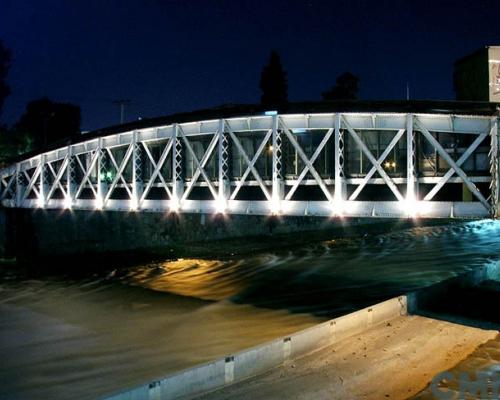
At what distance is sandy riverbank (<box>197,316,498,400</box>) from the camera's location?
7855mm

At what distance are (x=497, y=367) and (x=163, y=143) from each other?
2295 cm

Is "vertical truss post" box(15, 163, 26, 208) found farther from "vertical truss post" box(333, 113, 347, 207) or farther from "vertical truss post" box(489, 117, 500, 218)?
"vertical truss post" box(489, 117, 500, 218)

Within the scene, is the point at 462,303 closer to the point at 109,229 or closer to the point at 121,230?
the point at 121,230

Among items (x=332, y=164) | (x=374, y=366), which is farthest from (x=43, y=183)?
(x=374, y=366)

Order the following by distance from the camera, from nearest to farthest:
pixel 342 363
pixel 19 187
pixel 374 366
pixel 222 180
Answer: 1. pixel 374 366
2. pixel 342 363
3. pixel 222 180
4. pixel 19 187

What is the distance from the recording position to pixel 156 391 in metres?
7.29

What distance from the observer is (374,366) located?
8.90 meters

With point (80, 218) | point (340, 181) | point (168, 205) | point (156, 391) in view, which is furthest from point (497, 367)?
point (80, 218)

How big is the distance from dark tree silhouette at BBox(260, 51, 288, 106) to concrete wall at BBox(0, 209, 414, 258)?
2819 centimetres

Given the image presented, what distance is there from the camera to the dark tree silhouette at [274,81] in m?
59.8

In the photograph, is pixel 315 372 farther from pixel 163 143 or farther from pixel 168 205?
pixel 163 143

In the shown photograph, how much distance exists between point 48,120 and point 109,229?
36313 mm

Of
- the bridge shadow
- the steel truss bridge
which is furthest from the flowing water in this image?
the steel truss bridge

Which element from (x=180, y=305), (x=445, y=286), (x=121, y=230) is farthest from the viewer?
(x=121, y=230)
